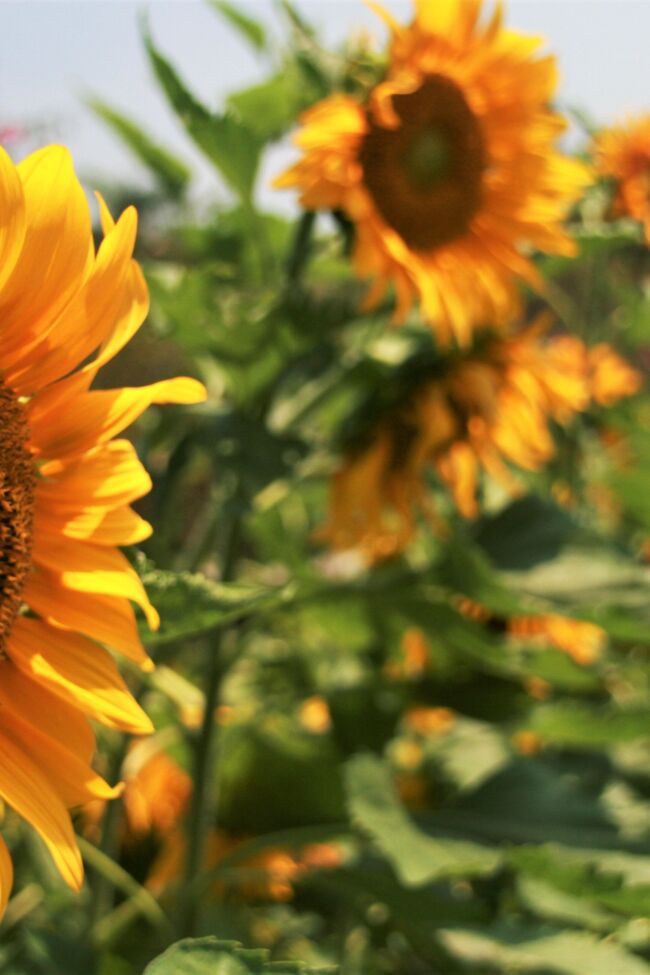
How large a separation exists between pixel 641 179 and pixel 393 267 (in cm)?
45

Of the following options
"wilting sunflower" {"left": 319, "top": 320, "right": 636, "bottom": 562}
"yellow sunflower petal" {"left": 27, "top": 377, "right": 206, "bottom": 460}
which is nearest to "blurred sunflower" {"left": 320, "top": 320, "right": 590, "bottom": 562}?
"wilting sunflower" {"left": 319, "top": 320, "right": 636, "bottom": 562}

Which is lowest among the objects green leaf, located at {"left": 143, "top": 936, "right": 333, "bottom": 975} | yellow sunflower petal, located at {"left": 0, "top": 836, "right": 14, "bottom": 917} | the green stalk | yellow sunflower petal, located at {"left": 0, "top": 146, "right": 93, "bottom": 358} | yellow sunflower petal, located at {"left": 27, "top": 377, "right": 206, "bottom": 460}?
the green stalk

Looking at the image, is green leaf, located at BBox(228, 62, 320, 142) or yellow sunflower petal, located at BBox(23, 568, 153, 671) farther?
green leaf, located at BBox(228, 62, 320, 142)

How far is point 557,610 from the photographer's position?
0.96 metres

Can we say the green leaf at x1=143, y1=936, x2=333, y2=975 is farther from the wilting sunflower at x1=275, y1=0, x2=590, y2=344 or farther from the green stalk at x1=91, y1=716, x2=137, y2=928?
Result: the wilting sunflower at x1=275, y1=0, x2=590, y2=344

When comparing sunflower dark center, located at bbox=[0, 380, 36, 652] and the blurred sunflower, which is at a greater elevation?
sunflower dark center, located at bbox=[0, 380, 36, 652]

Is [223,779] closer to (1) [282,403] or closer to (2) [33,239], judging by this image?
(1) [282,403]

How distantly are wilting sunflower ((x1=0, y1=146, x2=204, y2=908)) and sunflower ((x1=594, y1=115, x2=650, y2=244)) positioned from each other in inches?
27.7

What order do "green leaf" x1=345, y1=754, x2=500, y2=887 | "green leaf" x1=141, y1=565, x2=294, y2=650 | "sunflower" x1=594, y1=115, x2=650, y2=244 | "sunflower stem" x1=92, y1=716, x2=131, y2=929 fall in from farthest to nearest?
"sunflower" x1=594, y1=115, x2=650, y2=244, "sunflower stem" x1=92, y1=716, x2=131, y2=929, "green leaf" x1=345, y1=754, x2=500, y2=887, "green leaf" x1=141, y1=565, x2=294, y2=650

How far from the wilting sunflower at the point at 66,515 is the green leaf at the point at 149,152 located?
0.58m

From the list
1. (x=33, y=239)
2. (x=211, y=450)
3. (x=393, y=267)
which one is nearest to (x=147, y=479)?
(x=33, y=239)

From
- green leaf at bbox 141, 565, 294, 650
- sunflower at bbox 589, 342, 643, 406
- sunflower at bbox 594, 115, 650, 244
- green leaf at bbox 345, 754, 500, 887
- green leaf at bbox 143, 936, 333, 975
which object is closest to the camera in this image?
green leaf at bbox 143, 936, 333, 975

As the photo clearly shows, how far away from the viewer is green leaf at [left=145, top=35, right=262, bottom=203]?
0.82 m

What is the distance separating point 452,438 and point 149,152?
14.8 inches
